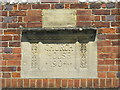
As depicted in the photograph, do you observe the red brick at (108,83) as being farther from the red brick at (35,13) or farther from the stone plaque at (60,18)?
the red brick at (35,13)

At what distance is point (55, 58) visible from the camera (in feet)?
10.9

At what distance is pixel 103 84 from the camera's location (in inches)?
128

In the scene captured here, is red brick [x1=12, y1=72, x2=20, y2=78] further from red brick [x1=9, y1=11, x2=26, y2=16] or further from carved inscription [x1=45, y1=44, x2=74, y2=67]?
red brick [x1=9, y1=11, x2=26, y2=16]

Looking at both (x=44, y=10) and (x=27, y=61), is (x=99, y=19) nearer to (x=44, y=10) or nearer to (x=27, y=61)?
(x=44, y=10)

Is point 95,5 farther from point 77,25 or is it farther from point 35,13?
point 35,13

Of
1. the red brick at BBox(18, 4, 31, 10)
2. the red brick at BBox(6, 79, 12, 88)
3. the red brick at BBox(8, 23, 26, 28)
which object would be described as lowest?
the red brick at BBox(6, 79, 12, 88)

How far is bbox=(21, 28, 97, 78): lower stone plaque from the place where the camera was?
330 centimetres

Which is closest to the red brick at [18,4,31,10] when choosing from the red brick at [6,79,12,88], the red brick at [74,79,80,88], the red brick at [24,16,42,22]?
the red brick at [24,16,42,22]

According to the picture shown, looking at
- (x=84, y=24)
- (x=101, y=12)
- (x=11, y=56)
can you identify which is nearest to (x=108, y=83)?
(x=84, y=24)

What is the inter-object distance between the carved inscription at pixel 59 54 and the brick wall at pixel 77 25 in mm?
234

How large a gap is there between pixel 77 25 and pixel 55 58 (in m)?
0.55

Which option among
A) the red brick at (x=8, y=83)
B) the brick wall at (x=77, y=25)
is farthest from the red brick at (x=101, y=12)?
the red brick at (x=8, y=83)

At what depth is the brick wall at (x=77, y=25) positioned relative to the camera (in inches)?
129

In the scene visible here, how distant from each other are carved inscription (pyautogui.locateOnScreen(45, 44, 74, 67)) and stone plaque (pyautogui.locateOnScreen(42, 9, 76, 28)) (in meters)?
0.29
